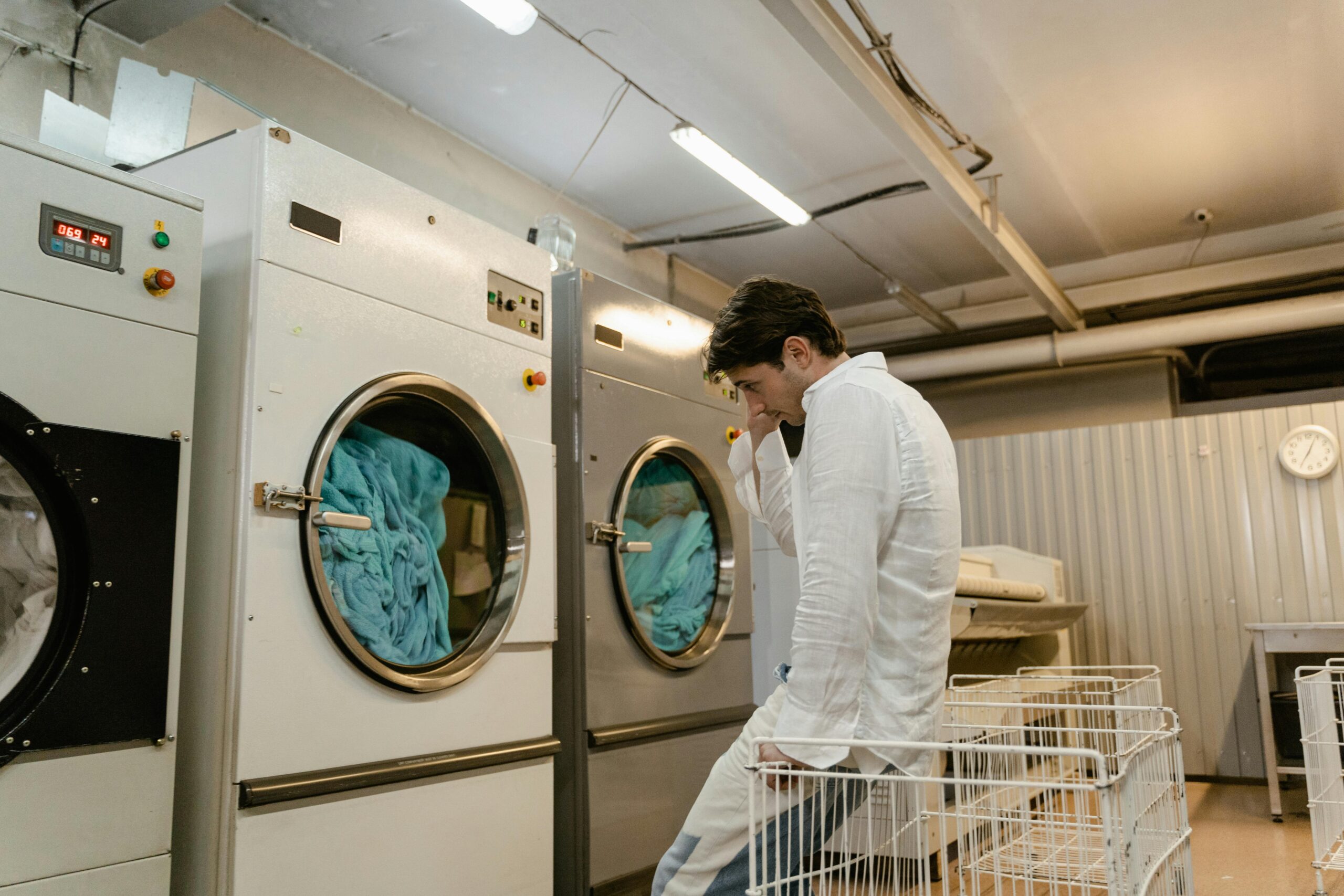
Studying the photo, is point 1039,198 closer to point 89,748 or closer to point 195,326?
point 195,326

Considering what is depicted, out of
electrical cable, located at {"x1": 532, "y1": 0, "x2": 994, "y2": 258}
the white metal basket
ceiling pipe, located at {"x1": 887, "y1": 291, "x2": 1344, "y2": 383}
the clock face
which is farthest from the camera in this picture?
ceiling pipe, located at {"x1": 887, "y1": 291, "x2": 1344, "y2": 383}

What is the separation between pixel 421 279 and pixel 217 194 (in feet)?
1.59

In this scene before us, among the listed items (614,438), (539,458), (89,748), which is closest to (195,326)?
(89,748)

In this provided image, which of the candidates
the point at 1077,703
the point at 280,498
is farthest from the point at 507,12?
the point at 1077,703

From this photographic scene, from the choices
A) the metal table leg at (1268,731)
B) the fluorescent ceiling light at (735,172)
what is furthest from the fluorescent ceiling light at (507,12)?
the metal table leg at (1268,731)

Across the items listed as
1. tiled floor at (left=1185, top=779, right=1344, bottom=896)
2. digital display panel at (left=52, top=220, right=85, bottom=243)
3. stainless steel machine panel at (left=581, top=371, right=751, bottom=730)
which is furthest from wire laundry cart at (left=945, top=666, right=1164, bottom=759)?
digital display panel at (left=52, top=220, right=85, bottom=243)

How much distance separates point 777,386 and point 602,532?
1.37 m

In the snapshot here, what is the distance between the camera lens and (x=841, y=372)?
62.1 inches

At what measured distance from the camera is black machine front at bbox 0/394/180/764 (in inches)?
64.8

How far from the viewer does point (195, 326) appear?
6.41 ft

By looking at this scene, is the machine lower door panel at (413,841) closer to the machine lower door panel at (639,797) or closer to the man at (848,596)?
the machine lower door panel at (639,797)

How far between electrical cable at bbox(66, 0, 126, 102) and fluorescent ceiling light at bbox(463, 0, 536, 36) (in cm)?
101

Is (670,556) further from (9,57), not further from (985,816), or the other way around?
(9,57)

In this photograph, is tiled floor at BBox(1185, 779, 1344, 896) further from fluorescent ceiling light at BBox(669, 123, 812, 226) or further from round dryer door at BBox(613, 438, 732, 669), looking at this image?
fluorescent ceiling light at BBox(669, 123, 812, 226)
